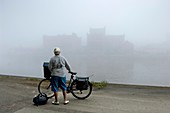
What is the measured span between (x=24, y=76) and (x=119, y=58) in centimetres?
478

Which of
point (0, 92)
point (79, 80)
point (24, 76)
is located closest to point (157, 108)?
point (79, 80)

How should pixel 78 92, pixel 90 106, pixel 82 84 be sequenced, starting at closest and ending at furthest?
pixel 90 106 < pixel 82 84 < pixel 78 92

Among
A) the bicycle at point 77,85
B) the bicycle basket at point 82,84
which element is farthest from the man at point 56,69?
the bicycle basket at point 82,84

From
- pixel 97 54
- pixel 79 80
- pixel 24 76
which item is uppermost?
pixel 97 54

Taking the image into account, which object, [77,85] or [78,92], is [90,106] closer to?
[77,85]

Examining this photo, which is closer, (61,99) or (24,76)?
(61,99)

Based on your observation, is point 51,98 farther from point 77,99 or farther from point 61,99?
point 77,99

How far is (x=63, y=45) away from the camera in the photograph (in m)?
8.23

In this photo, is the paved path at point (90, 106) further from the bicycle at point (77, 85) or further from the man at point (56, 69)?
the man at point (56, 69)

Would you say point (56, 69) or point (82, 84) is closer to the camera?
point (56, 69)

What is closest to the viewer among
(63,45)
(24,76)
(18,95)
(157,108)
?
(157,108)

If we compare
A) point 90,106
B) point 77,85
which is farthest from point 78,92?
point 90,106

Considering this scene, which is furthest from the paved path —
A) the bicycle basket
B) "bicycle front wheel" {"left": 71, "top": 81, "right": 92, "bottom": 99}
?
the bicycle basket

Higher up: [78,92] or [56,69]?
[56,69]
